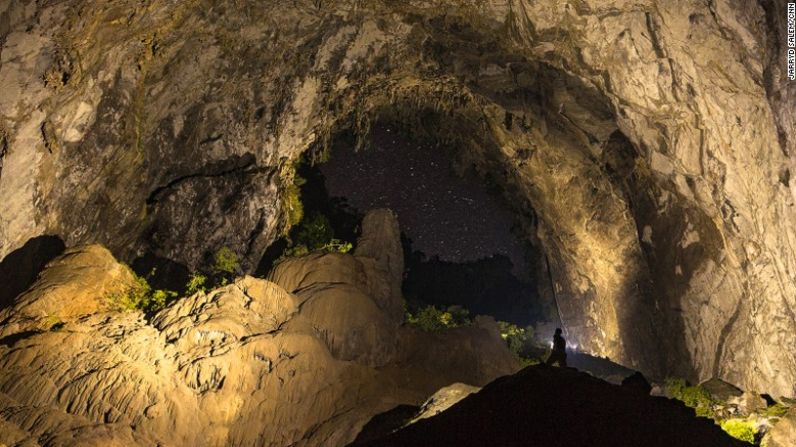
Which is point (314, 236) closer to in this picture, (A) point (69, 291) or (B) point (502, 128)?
(B) point (502, 128)

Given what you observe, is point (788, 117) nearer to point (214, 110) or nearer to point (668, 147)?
point (668, 147)

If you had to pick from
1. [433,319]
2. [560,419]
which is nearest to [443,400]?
[560,419]

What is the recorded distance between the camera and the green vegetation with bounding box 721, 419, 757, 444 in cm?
1145

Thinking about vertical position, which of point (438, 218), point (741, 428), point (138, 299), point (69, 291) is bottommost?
point (438, 218)

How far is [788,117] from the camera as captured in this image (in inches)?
513

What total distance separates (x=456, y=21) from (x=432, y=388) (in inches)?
428

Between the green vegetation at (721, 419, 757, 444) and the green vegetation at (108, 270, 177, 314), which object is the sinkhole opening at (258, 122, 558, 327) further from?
the green vegetation at (721, 419, 757, 444)

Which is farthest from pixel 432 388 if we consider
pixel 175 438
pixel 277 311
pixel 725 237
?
pixel 725 237

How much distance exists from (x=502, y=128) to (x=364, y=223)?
6378 mm

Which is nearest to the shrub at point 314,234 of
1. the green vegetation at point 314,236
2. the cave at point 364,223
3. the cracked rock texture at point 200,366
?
the green vegetation at point 314,236

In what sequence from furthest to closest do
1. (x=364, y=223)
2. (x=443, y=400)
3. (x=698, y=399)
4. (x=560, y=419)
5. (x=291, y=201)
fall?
(x=291, y=201)
(x=364, y=223)
(x=698, y=399)
(x=443, y=400)
(x=560, y=419)

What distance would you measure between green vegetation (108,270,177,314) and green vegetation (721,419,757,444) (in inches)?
473

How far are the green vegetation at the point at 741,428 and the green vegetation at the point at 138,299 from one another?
39.4 ft

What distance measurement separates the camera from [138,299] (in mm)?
14195
